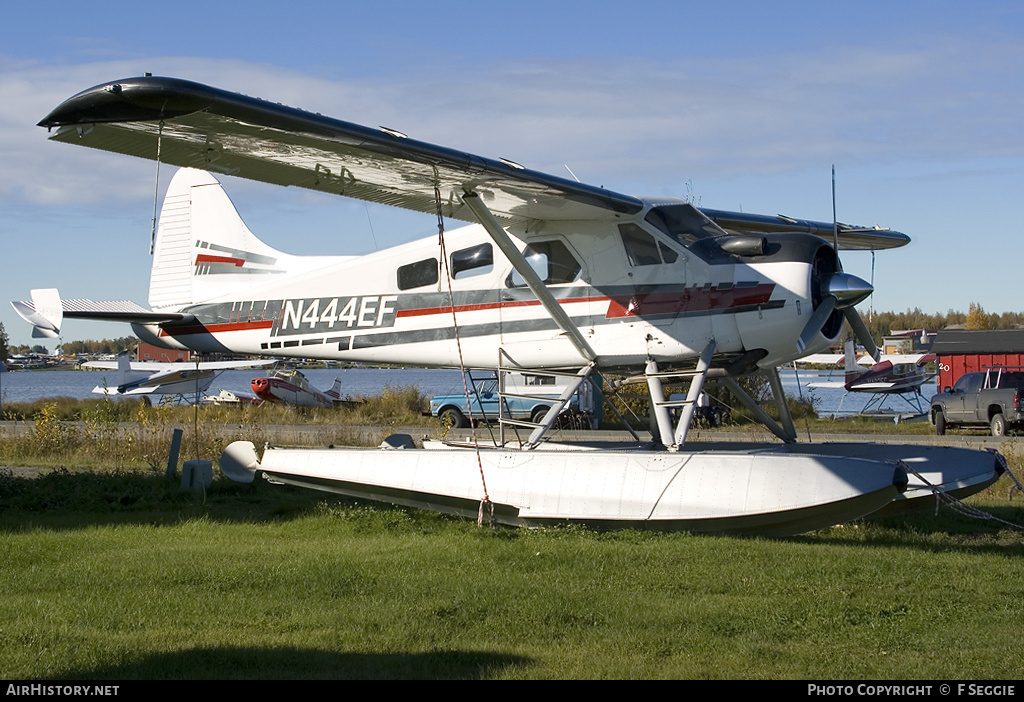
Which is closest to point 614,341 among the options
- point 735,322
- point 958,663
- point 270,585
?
point 735,322

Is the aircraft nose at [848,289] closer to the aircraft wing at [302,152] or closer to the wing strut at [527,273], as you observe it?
the aircraft wing at [302,152]

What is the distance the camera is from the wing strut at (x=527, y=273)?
897 cm

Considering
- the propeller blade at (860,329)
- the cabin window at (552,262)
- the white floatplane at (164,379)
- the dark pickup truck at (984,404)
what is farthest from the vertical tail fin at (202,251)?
the white floatplane at (164,379)

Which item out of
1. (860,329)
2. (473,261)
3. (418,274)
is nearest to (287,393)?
(418,274)

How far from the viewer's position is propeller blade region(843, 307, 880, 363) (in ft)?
31.6

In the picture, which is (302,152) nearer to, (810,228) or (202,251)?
(202,251)

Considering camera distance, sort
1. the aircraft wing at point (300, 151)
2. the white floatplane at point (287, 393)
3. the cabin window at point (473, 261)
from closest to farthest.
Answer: the aircraft wing at point (300, 151) < the cabin window at point (473, 261) < the white floatplane at point (287, 393)

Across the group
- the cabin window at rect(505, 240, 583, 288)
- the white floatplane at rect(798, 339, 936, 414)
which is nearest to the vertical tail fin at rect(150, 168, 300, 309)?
the cabin window at rect(505, 240, 583, 288)

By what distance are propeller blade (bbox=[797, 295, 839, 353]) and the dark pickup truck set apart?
17158 mm

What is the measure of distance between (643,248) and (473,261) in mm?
1968

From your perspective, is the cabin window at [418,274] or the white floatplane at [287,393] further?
the white floatplane at [287,393]

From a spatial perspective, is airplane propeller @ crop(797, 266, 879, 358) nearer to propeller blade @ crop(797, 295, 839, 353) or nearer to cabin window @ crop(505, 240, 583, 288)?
propeller blade @ crop(797, 295, 839, 353)

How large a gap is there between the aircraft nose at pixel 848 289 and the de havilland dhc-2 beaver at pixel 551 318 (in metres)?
0.02

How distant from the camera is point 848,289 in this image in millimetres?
8797
